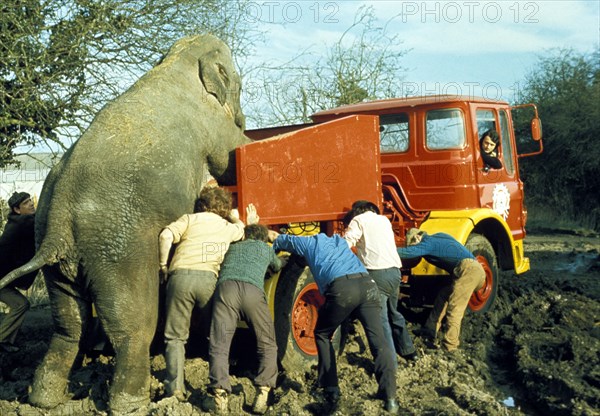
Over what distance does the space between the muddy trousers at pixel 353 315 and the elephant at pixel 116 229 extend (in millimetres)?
1329

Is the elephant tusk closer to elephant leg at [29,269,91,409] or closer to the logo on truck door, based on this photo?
elephant leg at [29,269,91,409]

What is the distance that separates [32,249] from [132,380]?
2.55 metres

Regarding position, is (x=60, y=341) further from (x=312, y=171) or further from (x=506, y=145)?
(x=506, y=145)

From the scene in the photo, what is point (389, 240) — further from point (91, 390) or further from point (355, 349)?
point (91, 390)


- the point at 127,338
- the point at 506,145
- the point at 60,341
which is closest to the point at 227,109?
the point at 127,338

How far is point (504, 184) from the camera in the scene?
10203 mm

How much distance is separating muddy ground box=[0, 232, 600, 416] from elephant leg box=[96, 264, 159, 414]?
19 centimetres

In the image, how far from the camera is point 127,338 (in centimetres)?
609

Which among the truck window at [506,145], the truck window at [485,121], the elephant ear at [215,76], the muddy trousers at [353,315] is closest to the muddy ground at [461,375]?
the muddy trousers at [353,315]

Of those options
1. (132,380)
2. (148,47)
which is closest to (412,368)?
(132,380)

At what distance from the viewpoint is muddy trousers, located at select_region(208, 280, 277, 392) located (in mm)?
6176

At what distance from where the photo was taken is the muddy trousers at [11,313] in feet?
26.1

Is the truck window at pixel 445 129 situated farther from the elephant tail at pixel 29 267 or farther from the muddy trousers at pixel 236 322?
the elephant tail at pixel 29 267

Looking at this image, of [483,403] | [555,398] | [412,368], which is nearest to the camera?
[483,403]
